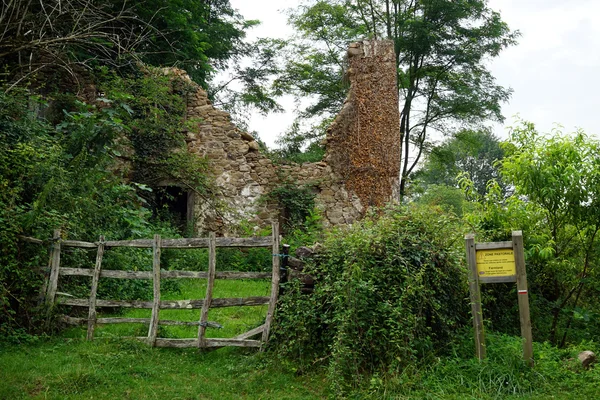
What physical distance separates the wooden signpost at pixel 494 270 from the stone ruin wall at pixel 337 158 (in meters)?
8.09

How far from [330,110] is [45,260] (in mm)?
17097

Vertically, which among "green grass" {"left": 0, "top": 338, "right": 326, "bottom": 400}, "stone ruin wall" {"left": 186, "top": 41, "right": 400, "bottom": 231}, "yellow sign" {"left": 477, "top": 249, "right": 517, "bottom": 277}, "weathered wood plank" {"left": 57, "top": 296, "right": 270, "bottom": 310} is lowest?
"green grass" {"left": 0, "top": 338, "right": 326, "bottom": 400}

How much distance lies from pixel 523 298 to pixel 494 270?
0.39 meters

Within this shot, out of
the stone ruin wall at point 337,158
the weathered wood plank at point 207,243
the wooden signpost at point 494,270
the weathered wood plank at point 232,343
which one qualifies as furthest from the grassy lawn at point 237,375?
the stone ruin wall at point 337,158

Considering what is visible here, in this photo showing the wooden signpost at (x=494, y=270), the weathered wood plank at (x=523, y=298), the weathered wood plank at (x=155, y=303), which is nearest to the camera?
the weathered wood plank at (x=523, y=298)

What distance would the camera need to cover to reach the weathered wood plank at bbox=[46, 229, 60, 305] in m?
7.03

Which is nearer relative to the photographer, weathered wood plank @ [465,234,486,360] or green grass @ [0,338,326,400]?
green grass @ [0,338,326,400]

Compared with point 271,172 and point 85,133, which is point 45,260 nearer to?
point 85,133

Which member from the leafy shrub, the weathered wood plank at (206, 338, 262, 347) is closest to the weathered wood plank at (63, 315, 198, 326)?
the weathered wood plank at (206, 338, 262, 347)

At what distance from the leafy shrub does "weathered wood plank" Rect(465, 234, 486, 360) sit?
34cm

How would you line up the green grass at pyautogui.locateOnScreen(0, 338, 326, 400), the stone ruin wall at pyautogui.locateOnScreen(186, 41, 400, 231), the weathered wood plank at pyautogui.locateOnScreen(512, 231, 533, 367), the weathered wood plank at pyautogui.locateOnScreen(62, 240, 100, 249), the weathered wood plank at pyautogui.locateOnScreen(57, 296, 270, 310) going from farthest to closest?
the stone ruin wall at pyautogui.locateOnScreen(186, 41, 400, 231)
the weathered wood plank at pyautogui.locateOnScreen(62, 240, 100, 249)
the weathered wood plank at pyautogui.locateOnScreen(57, 296, 270, 310)
the weathered wood plank at pyautogui.locateOnScreen(512, 231, 533, 367)
the green grass at pyautogui.locateOnScreen(0, 338, 326, 400)

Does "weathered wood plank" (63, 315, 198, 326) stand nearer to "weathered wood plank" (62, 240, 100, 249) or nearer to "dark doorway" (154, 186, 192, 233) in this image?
"weathered wood plank" (62, 240, 100, 249)

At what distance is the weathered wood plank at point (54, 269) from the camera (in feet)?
23.1

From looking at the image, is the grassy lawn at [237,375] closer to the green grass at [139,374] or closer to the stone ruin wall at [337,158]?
the green grass at [139,374]
